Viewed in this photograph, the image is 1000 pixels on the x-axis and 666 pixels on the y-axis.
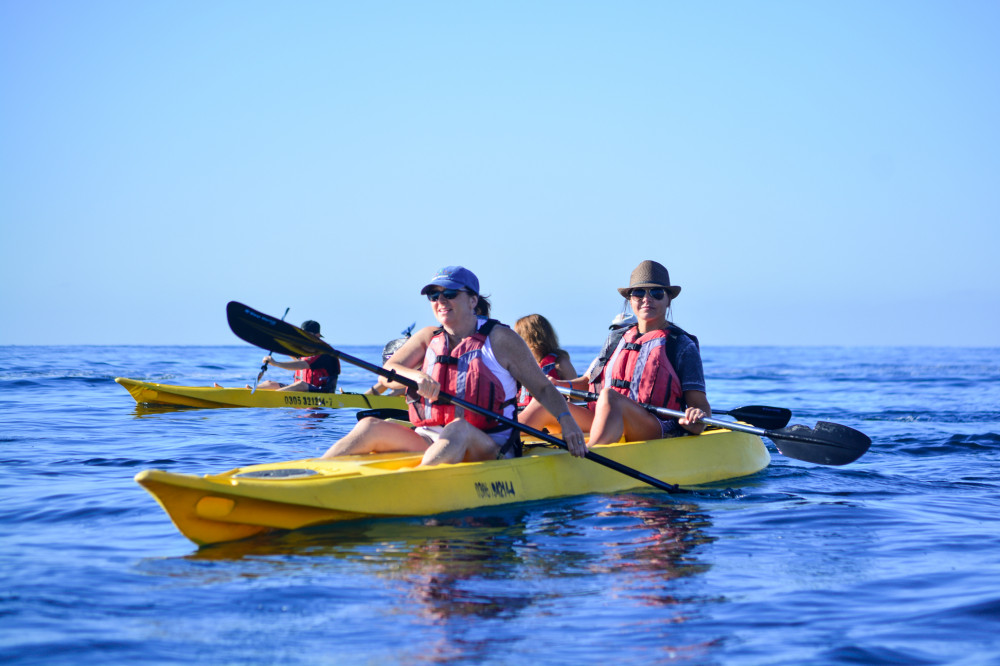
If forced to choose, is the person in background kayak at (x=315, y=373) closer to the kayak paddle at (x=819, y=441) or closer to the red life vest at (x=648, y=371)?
the red life vest at (x=648, y=371)

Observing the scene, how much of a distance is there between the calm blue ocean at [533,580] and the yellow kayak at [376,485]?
117mm

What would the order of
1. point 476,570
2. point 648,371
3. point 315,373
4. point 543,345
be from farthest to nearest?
point 315,373 < point 543,345 < point 648,371 < point 476,570

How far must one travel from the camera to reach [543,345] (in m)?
7.82

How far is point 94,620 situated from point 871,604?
3.33m

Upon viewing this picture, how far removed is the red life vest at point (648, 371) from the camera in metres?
6.85

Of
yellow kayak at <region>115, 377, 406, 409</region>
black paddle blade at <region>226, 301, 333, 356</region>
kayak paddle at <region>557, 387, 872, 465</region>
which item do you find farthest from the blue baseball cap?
yellow kayak at <region>115, 377, 406, 409</region>

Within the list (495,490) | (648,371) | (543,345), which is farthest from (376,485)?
(543,345)

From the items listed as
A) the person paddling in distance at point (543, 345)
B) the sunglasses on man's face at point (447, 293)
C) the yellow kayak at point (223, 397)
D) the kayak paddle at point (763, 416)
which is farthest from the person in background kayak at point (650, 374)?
the yellow kayak at point (223, 397)

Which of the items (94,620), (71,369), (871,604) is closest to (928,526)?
(871,604)

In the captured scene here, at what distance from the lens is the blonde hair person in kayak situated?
5.61 meters

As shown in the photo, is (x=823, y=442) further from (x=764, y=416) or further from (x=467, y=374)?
(x=467, y=374)

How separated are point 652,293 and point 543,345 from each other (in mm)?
1265

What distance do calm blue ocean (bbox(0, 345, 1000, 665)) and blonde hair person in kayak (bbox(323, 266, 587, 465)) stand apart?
483mm

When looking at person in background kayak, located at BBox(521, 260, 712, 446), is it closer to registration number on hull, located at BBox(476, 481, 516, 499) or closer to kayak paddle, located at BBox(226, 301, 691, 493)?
kayak paddle, located at BBox(226, 301, 691, 493)
